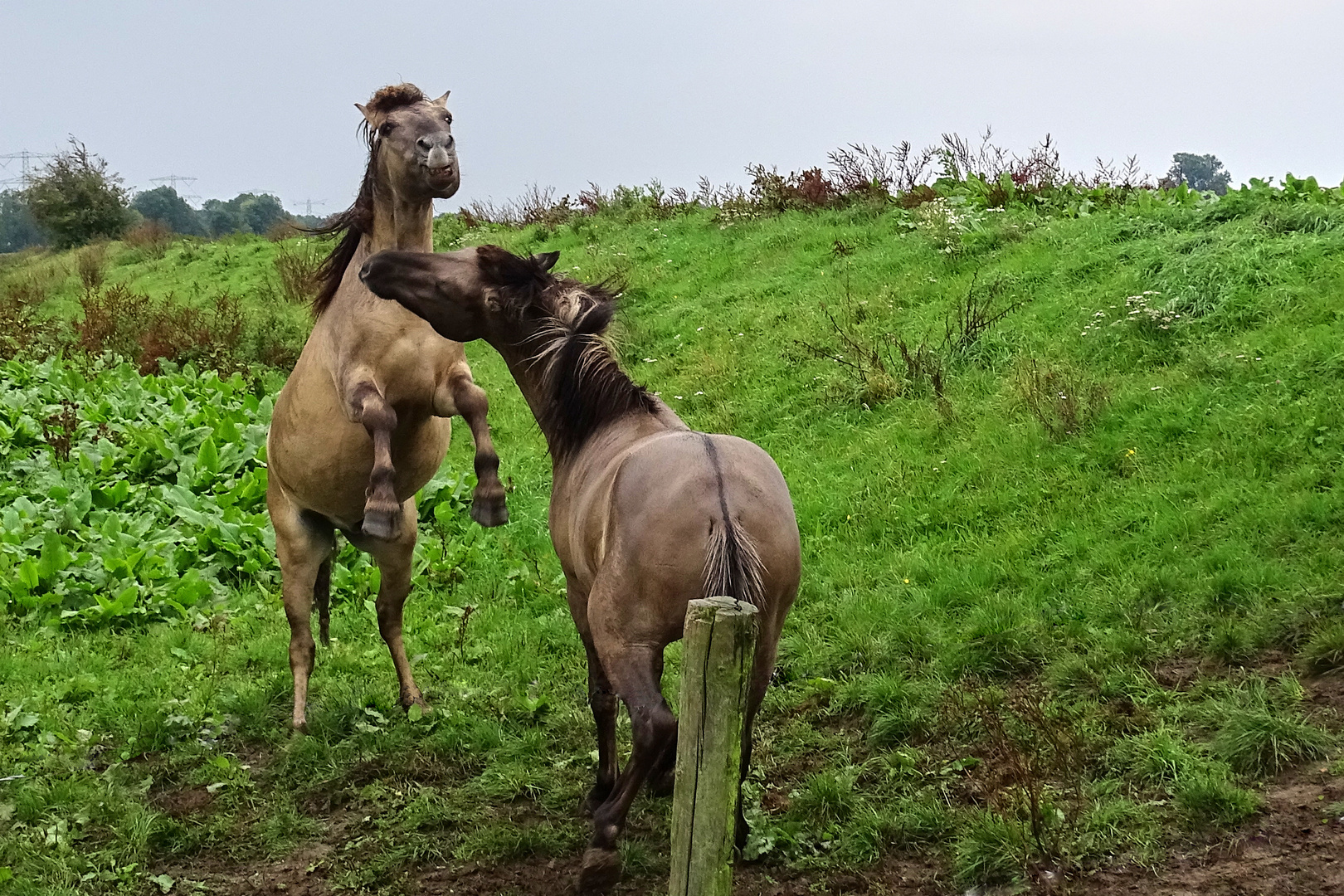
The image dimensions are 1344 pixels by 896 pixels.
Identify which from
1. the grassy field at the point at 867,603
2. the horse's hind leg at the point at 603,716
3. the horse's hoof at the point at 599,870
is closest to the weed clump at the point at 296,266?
the grassy field at the point at 867,603

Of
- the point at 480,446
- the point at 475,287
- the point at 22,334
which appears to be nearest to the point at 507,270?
the point at 475,287

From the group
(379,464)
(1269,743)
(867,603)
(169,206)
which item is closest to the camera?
(1269,743)

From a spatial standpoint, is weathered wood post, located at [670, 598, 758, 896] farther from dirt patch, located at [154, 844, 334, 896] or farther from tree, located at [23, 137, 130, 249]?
tree, located at [23, 137, 130, 249]

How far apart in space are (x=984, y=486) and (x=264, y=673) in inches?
186

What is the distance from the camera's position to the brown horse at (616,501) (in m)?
3.27

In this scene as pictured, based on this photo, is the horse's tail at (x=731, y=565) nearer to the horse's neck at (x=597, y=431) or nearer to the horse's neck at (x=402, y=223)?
the horse's neck at (x=597, y=431)

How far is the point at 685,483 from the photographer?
3.31 meters

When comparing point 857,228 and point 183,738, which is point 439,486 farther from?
point 857,228

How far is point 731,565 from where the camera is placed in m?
3.17

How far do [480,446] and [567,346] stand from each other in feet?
2.92

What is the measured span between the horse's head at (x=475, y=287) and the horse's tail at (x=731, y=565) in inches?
51.7

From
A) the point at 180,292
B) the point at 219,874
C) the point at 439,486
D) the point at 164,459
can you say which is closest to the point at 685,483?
the point at 219,874

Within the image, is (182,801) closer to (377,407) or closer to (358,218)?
(377,407)

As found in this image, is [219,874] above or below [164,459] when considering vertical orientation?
below
